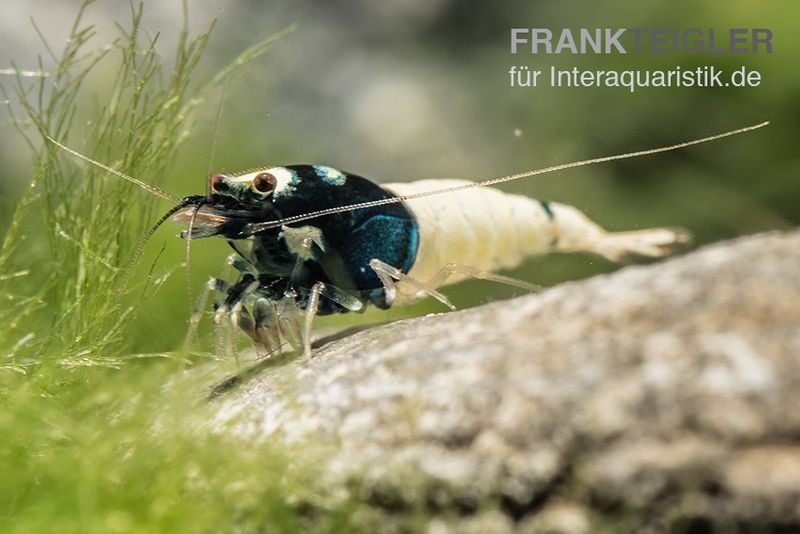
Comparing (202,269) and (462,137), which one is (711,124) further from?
(202,269)

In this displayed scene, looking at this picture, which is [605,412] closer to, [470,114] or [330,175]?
[330,175]

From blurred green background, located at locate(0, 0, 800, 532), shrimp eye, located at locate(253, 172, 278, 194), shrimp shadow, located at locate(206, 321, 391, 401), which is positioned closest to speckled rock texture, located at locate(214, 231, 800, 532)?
blurred green background, located at locate(0, 0, 800, 532)

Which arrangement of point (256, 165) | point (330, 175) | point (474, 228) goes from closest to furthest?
point (330, 175) → point (474, 228) → point (256, 165)

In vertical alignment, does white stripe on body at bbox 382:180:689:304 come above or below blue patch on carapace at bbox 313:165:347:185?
below

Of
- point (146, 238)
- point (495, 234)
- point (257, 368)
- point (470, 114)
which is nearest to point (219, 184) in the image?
point (146, 238)

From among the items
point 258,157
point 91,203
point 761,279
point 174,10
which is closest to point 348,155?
point 258,157

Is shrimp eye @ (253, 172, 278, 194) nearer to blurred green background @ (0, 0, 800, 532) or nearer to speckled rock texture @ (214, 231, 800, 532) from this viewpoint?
blurred green background @ (0, 0, 800, 532)
